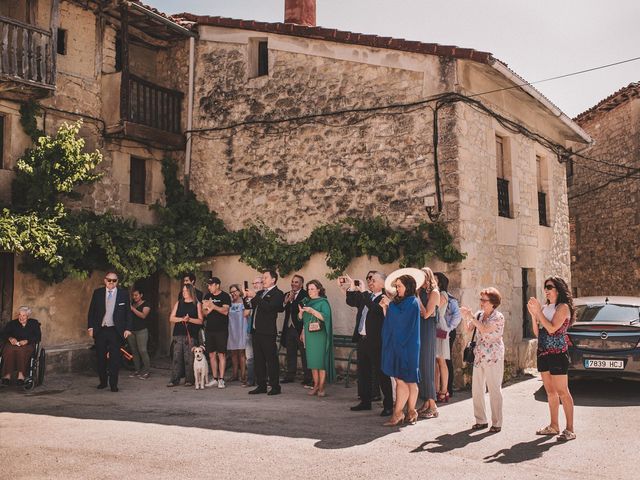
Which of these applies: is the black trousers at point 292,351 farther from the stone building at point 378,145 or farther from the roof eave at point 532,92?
the roof eave at point 532,92

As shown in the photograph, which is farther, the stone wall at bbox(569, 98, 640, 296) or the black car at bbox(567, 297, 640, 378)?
the stone wall at bbox(569, 98, 640, 296)

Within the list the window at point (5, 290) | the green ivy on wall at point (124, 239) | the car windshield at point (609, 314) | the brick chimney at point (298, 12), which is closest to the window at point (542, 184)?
the car windshield at point (609, 314)

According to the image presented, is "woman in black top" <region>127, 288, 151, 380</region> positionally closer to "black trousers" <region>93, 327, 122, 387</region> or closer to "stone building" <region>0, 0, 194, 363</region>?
"stone building" <region>0, 0, 194, 363</region>

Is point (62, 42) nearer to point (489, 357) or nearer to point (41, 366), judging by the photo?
point (41, 366)

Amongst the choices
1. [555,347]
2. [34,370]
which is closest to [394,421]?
[555,347]

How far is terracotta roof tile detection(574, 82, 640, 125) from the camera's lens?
16.7 meters

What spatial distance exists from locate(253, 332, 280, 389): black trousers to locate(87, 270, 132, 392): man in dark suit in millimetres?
2120

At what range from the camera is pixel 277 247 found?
1151 cm

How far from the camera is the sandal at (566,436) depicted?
240 inches

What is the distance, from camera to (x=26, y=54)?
10117 millimetres

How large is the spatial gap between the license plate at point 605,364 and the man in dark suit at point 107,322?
6.80m

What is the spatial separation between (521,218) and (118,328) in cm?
785

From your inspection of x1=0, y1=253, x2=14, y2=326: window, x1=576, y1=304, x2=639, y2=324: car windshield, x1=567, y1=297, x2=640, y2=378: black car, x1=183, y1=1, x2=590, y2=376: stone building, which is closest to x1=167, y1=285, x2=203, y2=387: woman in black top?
x1=183, y1=1, x2=590, y2=376: stone building

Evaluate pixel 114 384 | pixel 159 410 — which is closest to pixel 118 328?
pixel 114 384
